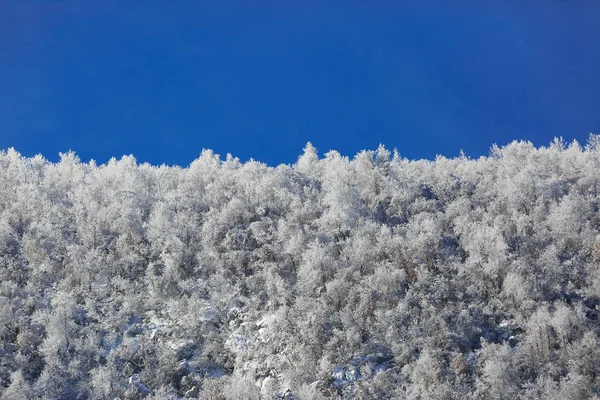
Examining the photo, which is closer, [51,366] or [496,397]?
[496,397]

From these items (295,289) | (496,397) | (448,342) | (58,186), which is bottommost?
(496,397)

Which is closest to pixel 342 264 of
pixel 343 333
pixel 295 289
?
pixel 295 289

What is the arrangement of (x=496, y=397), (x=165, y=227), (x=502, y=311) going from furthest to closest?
(x=165, y=227), (x=502, y=311), (x=496, y=397)

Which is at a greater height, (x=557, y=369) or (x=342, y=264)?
(x=342, y=264)

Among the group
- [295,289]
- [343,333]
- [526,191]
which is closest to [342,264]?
[295,289]

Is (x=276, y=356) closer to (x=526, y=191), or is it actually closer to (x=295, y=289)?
(x=295, y=289)

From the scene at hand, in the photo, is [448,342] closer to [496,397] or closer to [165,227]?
[496,397]

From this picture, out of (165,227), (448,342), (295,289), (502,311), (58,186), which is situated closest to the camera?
(448,342)
